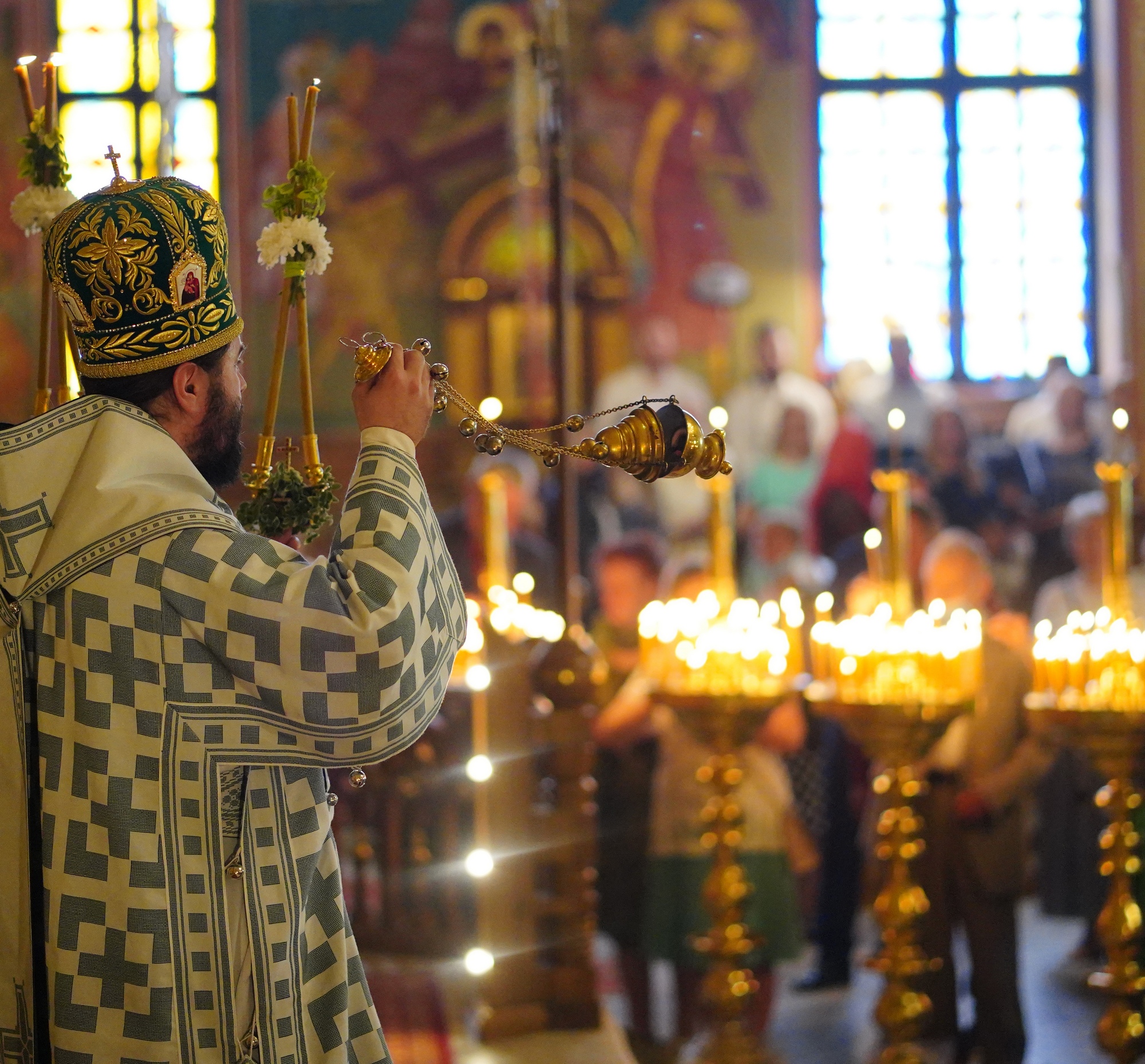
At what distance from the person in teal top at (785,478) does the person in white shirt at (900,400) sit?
1.30 feet

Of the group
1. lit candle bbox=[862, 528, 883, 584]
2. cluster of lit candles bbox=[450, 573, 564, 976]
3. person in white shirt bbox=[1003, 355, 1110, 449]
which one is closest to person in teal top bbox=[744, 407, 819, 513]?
person in white shirt bbox=[1003, 355, 1110, 449]

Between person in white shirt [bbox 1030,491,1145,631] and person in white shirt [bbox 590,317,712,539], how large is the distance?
3.80m

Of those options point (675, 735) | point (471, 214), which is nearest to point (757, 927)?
point (675, 735)

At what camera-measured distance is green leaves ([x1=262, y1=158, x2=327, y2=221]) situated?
1901 millimetres

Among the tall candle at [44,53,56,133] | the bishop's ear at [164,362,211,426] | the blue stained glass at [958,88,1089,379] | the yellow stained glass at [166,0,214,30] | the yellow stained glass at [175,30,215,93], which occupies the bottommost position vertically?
the bishop's ear at [164,362,211,426]

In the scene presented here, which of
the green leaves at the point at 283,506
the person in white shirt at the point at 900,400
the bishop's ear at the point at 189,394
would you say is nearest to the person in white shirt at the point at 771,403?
the person in white shirt at the point at 900,400

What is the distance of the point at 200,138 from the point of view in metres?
10.4

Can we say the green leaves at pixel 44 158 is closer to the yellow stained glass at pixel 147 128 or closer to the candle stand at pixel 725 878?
the candle stand at pixel 725 878

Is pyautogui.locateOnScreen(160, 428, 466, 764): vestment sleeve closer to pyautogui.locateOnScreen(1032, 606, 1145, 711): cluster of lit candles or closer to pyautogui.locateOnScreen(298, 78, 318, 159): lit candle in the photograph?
pyautogui.locateOnScreen(298, 78, 318, 159): lit candle

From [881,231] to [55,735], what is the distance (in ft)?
30.6

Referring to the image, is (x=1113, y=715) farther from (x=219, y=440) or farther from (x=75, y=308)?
(x=75, y=308)

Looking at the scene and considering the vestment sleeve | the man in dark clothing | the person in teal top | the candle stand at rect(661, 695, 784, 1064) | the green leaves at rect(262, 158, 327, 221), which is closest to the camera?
the vestment sleeve

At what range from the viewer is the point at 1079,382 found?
8891 mm

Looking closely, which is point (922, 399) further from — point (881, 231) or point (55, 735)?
point (55, 735)
